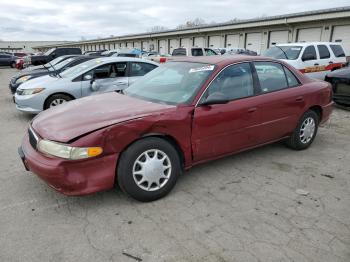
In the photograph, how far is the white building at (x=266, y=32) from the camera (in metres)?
21.5

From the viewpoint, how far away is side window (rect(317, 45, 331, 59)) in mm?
11546

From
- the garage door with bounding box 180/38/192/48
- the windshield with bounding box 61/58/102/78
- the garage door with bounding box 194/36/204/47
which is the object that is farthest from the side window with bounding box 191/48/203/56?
the garage door with bounding box 180/38/192/48

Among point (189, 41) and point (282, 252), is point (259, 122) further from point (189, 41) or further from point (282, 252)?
point (189, 41)

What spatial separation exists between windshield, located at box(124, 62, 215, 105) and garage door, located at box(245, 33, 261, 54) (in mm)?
25729

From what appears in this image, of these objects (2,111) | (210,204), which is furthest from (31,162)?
(2,111)

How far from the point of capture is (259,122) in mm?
4203

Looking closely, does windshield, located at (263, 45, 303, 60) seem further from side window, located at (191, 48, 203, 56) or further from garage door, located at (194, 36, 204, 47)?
garage door, located at (194, 36, 204, 47)

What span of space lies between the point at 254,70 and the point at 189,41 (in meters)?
35.0

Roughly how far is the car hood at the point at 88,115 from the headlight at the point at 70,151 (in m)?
0.06

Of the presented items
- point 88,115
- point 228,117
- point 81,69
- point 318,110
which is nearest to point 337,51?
point 318,110

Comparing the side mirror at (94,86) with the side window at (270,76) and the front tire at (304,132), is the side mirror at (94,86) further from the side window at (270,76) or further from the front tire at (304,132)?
the front tire at (304,132)

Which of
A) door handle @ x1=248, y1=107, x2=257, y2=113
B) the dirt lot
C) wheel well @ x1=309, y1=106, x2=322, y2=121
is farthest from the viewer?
wheel well @ x1=309, y1=106, x2=322, y2=121

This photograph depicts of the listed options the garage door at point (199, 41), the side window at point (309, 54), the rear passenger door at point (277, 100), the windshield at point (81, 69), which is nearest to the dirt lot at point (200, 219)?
the rear passenger door at point (277, 100)

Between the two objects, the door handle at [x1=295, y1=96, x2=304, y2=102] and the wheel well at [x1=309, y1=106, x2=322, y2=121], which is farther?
the wheel well at [x1=309, y1=106, x2=322, y2=121]
